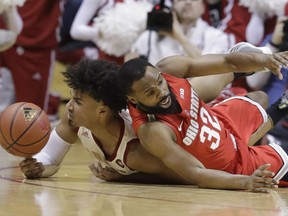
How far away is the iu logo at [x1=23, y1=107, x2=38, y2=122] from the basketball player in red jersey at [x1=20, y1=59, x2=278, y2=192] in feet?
0.60

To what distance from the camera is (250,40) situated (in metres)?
7.14

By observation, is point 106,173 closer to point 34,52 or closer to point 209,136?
point 209,136

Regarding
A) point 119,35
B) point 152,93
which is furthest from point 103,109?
point 119,35

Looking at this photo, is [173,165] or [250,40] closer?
[173,165]

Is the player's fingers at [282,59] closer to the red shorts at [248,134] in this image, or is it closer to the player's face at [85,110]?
the red shorts at [248,134]

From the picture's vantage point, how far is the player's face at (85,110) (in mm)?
4250

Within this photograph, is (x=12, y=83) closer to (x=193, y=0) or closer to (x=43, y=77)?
(x=43, y=77)

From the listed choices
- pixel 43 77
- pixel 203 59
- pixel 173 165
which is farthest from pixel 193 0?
pixel 173 165

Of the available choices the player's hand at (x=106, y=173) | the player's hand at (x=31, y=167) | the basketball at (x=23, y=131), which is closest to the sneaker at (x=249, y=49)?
the player's hand at (x=106, y=173)

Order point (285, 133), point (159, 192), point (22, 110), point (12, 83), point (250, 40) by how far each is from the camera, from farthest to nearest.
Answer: point (12, 83), point (250, 40), point (285, 133), point (22, 110), point (159, 192)

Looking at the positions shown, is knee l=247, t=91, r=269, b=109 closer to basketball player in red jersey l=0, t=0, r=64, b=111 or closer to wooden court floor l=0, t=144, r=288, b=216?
wooden court floor l=0, t=144, r=288, b=216

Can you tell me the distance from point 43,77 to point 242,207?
16.4 ft

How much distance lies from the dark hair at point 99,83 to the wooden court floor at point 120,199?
438 mm

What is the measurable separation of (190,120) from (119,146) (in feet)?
1.27
